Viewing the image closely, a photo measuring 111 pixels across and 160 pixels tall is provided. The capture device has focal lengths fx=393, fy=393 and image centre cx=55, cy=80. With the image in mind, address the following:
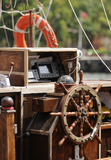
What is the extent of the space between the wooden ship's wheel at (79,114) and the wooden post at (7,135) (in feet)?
1.83

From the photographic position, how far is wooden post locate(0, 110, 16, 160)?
15.2 feet

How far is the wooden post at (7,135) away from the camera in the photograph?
4625mm

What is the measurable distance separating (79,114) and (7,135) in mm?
1027

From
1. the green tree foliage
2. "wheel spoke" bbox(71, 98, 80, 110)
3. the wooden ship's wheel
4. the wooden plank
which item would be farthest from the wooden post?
the green tree foliage

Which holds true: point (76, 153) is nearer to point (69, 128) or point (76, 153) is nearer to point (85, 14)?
point (69, 128)

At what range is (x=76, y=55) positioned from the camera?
6.10 m

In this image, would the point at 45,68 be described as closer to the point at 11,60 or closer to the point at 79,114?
the point at 11,60

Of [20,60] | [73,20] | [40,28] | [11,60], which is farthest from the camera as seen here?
[73,20]

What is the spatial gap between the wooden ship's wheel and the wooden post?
557 millimetres

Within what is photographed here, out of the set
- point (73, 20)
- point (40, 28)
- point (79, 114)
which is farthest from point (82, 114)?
point (73, 20)

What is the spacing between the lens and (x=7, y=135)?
466 cm

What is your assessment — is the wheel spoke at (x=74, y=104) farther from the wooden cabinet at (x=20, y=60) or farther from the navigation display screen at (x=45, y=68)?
the navigation display screen at (x=45, y=68)

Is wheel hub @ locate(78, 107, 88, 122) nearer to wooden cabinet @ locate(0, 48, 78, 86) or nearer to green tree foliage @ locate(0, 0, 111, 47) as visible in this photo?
wooden cabinet @ locate(0, 48, 78, 86)

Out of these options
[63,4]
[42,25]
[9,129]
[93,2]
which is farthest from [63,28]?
[9,129]
